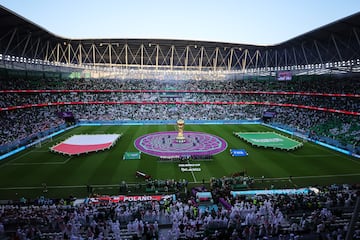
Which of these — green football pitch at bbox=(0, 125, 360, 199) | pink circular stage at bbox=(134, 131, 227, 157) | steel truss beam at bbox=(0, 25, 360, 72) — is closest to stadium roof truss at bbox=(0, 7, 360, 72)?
steel truss beam at bbox=(0, 25, 360, 72)

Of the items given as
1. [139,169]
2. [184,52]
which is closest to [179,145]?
[139,169]

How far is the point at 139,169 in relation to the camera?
27.6 meters

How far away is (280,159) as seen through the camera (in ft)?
104

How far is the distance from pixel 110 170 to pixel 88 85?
47.8 metres

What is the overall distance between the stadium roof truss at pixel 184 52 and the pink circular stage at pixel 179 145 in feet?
95.8

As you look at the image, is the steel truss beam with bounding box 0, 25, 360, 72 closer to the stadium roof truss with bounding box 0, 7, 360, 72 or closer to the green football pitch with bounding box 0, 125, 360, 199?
the stadium roof truss with bounding box 0, 7, 360, 72

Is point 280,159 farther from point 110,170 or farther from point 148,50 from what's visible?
point 148,50

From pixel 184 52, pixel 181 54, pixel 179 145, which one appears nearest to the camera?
pixel 179 145

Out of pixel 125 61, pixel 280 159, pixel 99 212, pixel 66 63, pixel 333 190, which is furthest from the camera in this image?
pixel 125 61

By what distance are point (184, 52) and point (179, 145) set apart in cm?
4591

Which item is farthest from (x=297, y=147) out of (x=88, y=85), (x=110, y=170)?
(x=88, y=85)

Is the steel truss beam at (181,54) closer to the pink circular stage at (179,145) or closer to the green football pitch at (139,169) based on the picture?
the green football pitch at (139,169)

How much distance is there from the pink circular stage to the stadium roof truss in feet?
95.8

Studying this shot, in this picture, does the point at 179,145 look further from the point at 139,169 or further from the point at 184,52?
the point at 184,52
